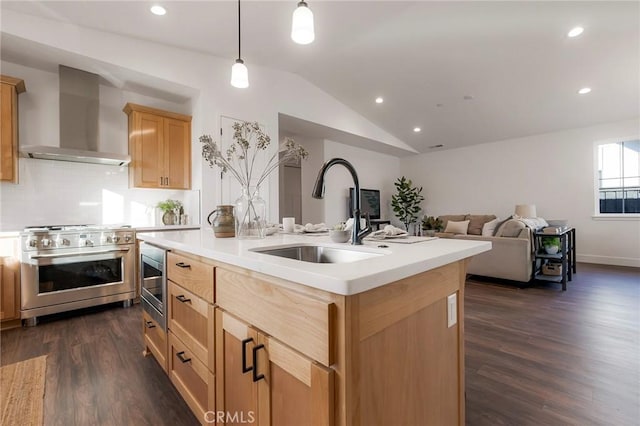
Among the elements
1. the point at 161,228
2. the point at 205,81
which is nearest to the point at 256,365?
the point at 161,228

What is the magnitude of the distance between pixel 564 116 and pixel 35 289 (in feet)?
26.0

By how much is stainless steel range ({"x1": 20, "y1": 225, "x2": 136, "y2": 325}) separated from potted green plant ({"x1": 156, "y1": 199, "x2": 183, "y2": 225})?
576 mm

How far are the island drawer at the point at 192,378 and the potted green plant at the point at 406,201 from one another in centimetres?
655

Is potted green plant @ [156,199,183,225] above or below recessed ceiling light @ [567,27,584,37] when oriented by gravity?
below

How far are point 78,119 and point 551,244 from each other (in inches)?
238

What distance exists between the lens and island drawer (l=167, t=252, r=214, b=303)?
1.17m

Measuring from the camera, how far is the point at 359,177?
6648 millimetres

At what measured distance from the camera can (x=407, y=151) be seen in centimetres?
725

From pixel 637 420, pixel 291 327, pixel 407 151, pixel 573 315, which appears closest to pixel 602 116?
pixel 407 151

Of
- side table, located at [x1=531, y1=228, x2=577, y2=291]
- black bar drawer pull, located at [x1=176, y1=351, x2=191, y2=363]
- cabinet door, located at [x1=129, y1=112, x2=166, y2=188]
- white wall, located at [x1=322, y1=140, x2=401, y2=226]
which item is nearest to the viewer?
black bar drawer pull, located at [x1=176, y1=351, x2=191, y2=363]

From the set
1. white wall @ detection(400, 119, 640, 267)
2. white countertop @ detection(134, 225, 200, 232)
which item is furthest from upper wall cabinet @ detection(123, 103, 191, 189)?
white wall @ detection(400, 119, 640, 267)

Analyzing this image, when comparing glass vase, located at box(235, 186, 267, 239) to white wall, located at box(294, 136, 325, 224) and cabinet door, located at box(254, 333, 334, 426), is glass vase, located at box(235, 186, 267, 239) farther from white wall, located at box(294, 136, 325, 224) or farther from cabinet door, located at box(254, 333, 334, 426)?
white wall, located at box(294, 136, 325, 224)

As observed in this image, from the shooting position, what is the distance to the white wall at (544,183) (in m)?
5.10

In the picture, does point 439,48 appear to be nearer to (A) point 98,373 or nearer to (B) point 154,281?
(B) point 154,281
